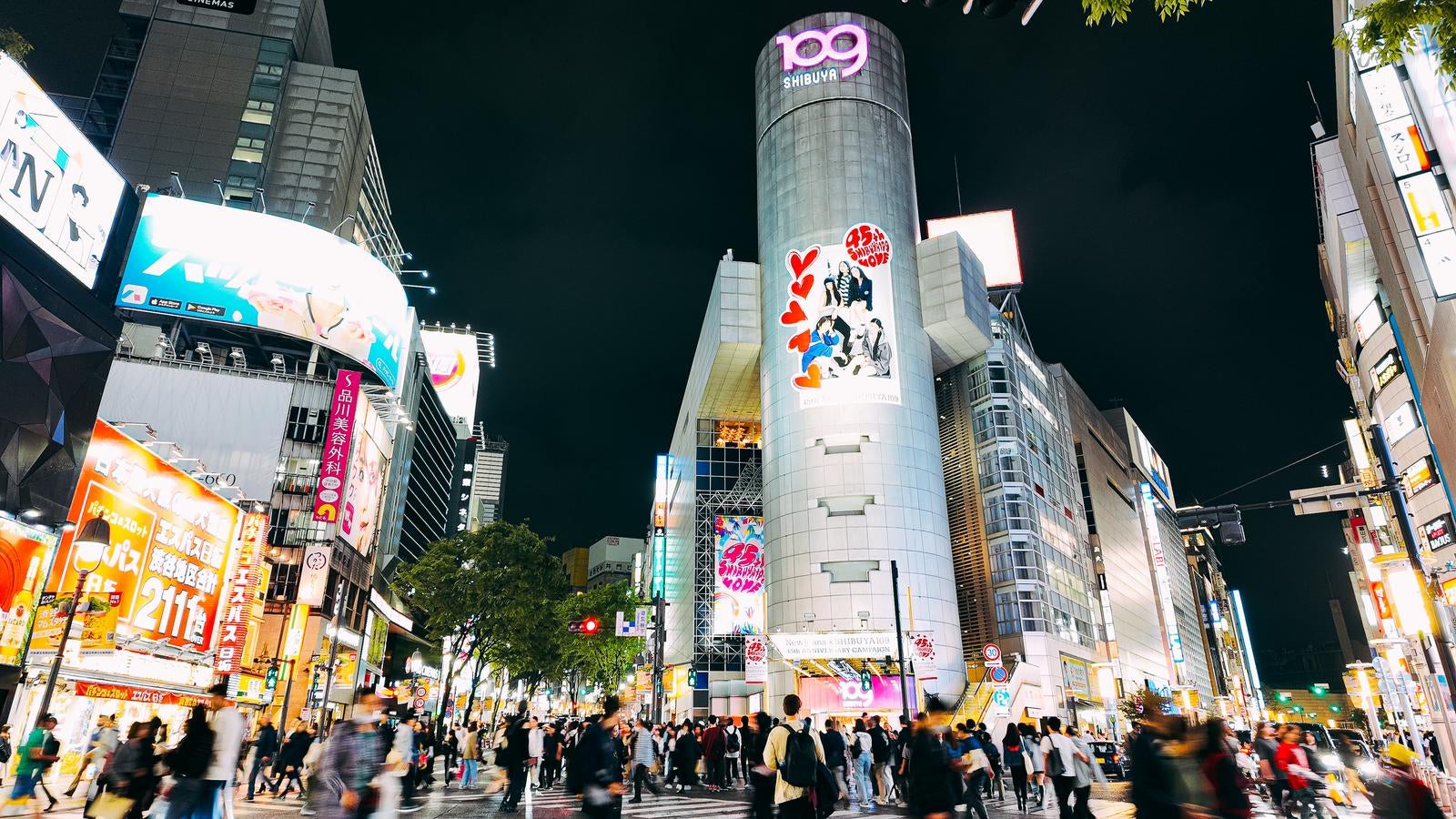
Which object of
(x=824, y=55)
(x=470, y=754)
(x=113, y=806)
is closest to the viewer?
(x=113, y=806)

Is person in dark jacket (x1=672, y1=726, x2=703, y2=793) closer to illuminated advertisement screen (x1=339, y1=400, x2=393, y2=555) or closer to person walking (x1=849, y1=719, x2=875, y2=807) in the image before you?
person walking (x1=849, y1=719, x2=875, y2=807)

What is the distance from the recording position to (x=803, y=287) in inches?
1813

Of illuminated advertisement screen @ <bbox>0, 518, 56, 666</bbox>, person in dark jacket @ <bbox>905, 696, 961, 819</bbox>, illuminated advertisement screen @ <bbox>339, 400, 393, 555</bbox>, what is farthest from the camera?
illuminated advertisement screen @ <bbox>339, 400, 393, 555</bbox>

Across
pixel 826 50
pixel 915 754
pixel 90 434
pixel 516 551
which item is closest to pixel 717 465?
pixel 516 551

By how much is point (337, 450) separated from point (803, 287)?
29088 mm

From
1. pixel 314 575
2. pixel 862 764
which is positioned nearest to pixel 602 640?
pixel 314 575

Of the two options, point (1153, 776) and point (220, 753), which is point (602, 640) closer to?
point (220, 753)

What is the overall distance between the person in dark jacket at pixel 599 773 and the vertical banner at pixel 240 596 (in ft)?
92.0

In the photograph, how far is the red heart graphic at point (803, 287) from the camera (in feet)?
150

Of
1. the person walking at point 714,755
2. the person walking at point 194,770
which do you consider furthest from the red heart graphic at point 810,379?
→ the person walking at point 194,770

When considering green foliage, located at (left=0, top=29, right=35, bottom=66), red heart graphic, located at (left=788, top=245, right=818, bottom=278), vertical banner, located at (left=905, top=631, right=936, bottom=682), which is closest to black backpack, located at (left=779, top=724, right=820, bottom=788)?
green foliage, located at (left=0, top=29, right=35, bottom=66)

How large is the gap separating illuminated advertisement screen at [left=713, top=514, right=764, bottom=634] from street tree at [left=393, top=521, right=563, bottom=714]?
10.2 m

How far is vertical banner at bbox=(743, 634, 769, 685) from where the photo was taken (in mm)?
42500

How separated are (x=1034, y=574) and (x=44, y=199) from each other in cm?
4660
